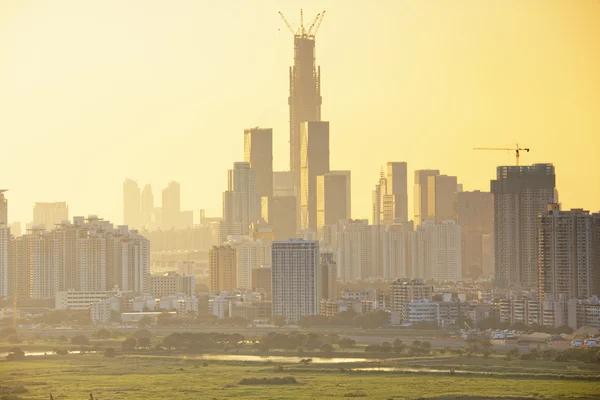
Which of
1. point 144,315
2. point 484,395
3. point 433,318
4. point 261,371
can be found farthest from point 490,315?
point 484,395

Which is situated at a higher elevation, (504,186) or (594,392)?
(504,186)

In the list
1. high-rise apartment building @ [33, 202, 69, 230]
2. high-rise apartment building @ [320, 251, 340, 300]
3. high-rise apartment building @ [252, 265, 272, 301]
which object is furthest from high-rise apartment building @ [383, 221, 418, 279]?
high-rise apartment building @ [320, 251, 340, 300]

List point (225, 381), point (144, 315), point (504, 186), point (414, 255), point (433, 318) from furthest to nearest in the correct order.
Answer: point (414, 255) < point (504, 186) < point (144, 315) < point (433, 318) < point (225, 381)

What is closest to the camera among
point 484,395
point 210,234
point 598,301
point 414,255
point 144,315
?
point 484,395

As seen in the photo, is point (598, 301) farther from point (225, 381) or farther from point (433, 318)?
point (225, 381)

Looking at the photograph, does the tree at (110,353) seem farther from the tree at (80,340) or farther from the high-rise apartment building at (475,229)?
the high-rise apartment building at (475,229)
